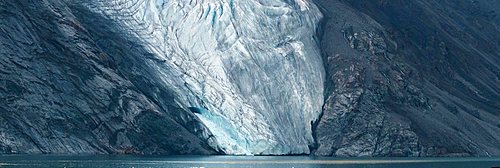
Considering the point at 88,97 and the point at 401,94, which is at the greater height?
the point at 88,97

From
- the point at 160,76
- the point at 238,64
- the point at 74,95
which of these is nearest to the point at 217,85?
the point at 238,64

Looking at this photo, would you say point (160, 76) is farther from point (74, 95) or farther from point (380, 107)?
point (380, 107)

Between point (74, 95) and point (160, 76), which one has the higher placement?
point (74, 95)

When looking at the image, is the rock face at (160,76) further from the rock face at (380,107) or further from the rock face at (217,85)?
the rock face at (380,107)

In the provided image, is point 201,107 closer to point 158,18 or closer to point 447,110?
point 158,18

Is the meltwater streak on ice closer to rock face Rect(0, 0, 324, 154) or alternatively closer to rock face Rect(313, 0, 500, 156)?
rock face Rect(0, 0, 324, 154)

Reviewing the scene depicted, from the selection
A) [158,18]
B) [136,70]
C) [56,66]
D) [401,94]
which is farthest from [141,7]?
[401,94]

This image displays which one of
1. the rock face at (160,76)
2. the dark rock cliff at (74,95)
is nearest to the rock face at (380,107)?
the rock face at (160,76)
